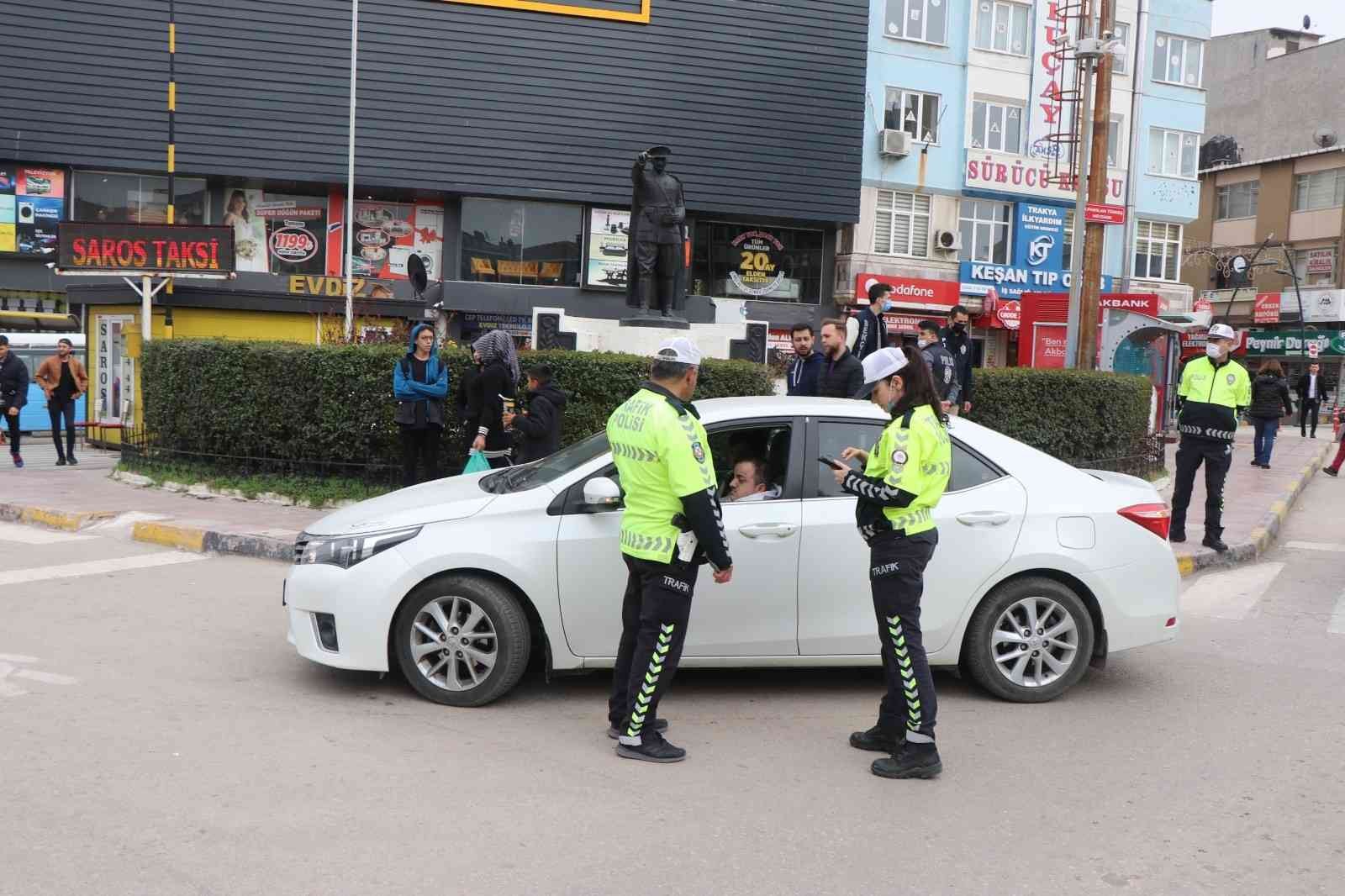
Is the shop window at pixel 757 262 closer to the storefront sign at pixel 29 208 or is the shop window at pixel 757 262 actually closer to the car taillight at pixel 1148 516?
the storefront sign at pixel 29 208

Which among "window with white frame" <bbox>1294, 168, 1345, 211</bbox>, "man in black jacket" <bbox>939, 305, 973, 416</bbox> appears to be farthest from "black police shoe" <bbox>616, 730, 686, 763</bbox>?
"window with white frame" <bbox>1294, 168, 1345, 211</bbox>

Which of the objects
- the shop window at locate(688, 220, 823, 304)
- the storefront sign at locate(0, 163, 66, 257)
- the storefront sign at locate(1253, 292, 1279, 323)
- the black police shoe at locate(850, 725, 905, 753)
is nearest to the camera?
the black police shoe at locate(850, 725, 905, 753)

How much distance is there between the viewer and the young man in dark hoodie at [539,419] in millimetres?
9000

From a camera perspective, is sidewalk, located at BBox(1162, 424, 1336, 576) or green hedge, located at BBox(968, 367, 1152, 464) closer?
sidewalk, located at BBox(1162, 424, 1336, 576)

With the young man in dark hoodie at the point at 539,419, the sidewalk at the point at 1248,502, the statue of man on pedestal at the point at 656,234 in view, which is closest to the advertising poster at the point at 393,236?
the sidewalk at the point at 1248,502

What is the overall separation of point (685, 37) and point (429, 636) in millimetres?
29529

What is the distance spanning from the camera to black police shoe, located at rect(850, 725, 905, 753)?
5.11 m

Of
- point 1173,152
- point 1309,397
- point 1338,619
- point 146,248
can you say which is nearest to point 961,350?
point 1338,619

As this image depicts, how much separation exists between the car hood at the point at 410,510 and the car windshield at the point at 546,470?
103mm

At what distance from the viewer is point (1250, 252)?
53594 millimetres

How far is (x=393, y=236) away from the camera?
32.2 m

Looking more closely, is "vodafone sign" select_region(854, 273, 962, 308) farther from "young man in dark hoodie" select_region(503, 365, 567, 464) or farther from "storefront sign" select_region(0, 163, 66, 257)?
"young man in dark hoodie" select_region(503, 365, 567, 464)

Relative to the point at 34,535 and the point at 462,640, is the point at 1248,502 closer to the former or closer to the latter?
the point at 462,640

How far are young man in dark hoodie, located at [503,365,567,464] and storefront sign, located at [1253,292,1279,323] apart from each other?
165ft
